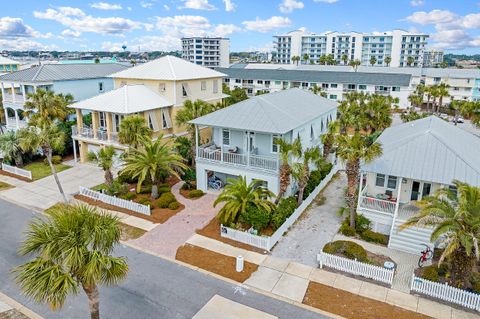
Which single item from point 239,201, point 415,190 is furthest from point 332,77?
point 239,201

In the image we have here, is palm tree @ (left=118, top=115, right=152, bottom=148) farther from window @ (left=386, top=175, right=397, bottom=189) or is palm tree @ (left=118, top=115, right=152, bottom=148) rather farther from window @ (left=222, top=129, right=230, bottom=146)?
window @ (left=386, top=175, right=397, bottom=189)

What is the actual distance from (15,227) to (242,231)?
13996 millimetres

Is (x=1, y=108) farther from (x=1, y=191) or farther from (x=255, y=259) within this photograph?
(x=255, y=259)

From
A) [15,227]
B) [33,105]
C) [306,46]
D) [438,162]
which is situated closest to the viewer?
[438,162]

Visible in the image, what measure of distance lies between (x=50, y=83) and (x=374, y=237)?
115ft

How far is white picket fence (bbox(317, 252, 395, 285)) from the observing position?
16.5 m

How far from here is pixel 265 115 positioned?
25.0 metres

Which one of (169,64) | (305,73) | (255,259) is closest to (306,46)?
(305,73)

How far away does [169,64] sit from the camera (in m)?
36.9

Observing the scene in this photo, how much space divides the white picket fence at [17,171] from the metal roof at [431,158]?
2712cm

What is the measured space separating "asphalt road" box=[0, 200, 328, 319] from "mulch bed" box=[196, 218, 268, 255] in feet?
10.6

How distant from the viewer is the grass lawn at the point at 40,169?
3142 centimetres

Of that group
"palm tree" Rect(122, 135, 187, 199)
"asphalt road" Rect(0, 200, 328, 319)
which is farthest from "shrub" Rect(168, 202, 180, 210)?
"asphalt road" Rect(0, 200, 328, 319)

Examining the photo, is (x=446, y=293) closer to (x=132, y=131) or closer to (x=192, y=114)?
(x=192, y=114)
